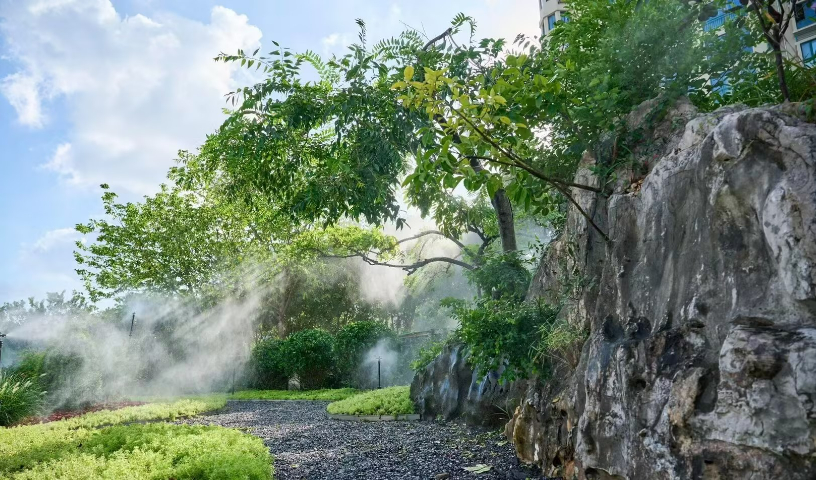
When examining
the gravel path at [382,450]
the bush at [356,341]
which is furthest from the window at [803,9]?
the bush at [356,341]

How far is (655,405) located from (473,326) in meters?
3.09

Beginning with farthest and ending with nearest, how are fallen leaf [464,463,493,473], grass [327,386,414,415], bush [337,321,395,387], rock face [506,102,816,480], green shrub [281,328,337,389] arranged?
green shrub [281,328,337,389] → bush [337,321,395,387] → grass [327,386,414,415] → fallen leaf [464,463,493,473] → rock face [506,102,816,480]

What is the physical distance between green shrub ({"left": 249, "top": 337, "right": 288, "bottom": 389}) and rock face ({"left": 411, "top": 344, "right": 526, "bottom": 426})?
38.8ft

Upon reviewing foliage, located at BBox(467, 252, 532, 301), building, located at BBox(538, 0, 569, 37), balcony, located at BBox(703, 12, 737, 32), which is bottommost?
foliage, located at BBox(467, 252, 532, 301)

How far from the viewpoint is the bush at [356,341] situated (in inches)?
768

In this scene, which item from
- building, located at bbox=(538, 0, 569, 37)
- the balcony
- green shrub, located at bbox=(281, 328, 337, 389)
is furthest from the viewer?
building, located at bbox=(538, 0, 569, 37)

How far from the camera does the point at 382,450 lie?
6867 mm

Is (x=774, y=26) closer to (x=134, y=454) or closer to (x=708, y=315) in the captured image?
(x=708, y=315)

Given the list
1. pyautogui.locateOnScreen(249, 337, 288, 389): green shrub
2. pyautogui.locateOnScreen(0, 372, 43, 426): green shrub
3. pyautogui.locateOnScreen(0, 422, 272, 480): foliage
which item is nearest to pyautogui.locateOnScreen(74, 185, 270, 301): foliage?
pyautogui.locateOnScreen(249, 337, 288, 389): green shrub

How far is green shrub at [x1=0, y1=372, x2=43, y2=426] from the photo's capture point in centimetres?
1114

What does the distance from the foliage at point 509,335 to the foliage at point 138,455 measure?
2659mm

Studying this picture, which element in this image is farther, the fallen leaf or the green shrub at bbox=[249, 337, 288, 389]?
the green shrub at bbox=[249, 337, 288, 389]

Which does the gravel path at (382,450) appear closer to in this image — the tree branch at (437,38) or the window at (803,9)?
the window at (803,9)

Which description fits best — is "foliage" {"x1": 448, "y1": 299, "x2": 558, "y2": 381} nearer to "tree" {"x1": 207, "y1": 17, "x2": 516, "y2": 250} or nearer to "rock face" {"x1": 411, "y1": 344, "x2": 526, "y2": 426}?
"rock face" {"x1": 411, "y1": 344, "x2": 526, "y2": 426}
